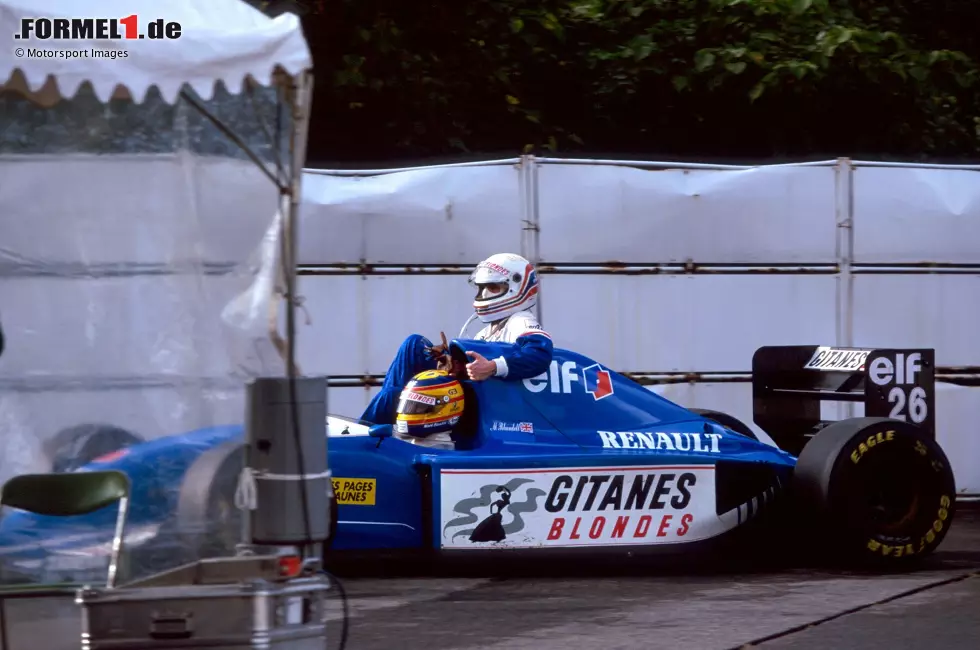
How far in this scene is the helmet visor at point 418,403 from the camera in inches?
330

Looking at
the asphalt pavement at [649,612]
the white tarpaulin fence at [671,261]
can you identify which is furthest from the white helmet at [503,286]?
the white tarpaulin fence at [671,261]

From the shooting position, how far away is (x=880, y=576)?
27.7 ft

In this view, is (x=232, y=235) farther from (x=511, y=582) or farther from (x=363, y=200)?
(x=363, y=200)

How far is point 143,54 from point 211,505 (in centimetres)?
158

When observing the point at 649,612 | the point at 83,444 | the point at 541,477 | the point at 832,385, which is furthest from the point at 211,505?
the point at 832,385

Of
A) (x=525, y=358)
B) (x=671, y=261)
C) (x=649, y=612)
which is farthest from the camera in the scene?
(x=671, y=261)

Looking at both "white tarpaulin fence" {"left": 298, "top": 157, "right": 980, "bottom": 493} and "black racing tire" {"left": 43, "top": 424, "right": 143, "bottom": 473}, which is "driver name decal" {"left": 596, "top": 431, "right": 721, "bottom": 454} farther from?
"black racing tire" {"left": 43, "top": 424, "right": 143, "bottom": 473}

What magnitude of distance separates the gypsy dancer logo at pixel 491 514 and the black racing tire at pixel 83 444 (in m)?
2.29

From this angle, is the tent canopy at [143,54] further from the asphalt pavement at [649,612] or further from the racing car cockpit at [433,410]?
the racing car cockpit at [433,410]

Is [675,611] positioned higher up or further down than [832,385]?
further down

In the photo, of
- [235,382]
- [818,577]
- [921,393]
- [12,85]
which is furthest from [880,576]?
[12,85]

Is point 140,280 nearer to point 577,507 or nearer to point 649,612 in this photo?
A: point 649,612

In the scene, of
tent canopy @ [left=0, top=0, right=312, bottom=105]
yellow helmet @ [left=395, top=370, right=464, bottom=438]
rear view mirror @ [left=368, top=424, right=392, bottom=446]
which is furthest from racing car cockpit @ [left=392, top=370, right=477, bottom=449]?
tent canopy @ [left=0, top=0, right=312, bottom=105]

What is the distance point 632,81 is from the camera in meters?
14.3
